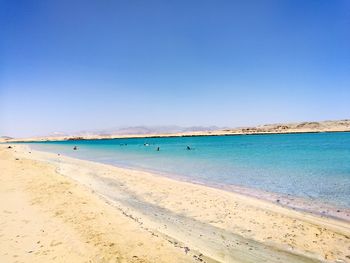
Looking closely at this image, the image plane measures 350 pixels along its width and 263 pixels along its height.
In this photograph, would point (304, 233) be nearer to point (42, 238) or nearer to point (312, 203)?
point (312, 203)

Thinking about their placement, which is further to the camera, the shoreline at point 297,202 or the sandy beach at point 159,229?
the shoreline at point 297,202

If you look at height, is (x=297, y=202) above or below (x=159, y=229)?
below

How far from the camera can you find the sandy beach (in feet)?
22.8

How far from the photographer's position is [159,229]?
9.17 m

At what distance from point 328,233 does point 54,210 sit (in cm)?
968

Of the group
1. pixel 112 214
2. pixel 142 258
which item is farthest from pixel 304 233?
pixel 112 214

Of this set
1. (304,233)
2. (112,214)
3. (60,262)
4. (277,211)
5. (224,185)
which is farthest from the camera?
(224,185)

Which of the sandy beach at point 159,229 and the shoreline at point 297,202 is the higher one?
the sandy beach at point 159,229

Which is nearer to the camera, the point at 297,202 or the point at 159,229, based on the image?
the point at 159,229

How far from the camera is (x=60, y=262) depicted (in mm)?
6188

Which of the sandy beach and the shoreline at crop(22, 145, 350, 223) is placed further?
the shoreline at crop(22, 145, 350, 223)

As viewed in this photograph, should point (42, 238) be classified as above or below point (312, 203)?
above

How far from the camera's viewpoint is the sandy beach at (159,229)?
6.94m

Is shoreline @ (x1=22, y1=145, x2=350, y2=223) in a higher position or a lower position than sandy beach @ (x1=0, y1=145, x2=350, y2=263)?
lower
